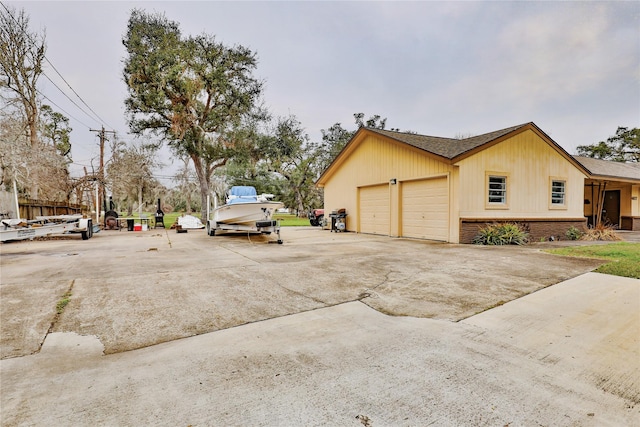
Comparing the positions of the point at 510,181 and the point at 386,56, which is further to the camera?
the point at 386,56

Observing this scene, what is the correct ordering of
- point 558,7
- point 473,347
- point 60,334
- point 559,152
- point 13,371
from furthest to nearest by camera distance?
point 559,152, point 558,7, point 60,334, point 473,347, point 13,371

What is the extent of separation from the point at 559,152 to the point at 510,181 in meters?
3.20

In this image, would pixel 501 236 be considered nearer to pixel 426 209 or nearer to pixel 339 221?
pixel 426 209

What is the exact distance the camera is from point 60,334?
2.67 m

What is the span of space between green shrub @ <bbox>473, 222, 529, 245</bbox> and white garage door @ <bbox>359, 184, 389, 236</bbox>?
367 centimetres

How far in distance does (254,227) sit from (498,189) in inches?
A: 338

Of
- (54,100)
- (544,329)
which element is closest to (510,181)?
(544,329)

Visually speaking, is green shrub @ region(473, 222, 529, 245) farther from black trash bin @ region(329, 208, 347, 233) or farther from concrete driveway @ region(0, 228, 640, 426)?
black trash bin @ region(329, 208, 347, 233)

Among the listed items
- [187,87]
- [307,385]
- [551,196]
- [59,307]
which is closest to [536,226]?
[551,196]

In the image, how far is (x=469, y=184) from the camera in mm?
9523

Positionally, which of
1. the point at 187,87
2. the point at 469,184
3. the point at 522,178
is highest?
the point at 187,87

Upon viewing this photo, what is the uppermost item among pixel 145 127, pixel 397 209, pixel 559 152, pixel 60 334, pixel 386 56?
pixel 386 56

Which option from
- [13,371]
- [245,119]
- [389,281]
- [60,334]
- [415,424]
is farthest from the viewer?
[245,119]

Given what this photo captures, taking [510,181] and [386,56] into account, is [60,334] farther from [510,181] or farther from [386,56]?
[386,56]
